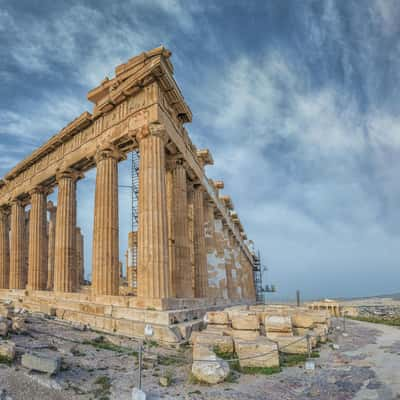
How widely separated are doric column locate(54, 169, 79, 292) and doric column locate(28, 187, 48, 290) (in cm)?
375

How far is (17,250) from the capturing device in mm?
24844

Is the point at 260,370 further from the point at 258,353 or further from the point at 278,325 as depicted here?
the point at 278,325

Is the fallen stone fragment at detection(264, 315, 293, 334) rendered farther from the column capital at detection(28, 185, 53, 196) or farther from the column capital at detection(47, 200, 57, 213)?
the column capital at detection(47, 200, 57, 213)

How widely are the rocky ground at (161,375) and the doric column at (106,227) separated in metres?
5.02

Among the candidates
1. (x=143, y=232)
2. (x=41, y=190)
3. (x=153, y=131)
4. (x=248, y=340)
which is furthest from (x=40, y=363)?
(x=41, y=190)

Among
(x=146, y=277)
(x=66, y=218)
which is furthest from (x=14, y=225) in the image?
(x=146, y=277)

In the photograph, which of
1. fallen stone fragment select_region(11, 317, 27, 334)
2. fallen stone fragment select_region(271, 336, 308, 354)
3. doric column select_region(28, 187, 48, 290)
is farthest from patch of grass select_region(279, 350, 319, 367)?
doric column select_region(28, 187, 48, 290)

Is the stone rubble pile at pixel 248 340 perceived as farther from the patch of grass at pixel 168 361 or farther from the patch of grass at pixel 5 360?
the patch of grass at pixel 5 360

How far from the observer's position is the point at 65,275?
18.4m

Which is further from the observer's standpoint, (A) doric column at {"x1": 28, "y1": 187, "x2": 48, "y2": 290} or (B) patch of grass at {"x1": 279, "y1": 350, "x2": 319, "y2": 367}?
(A) doric column at {"x1": 28, "y1": 187, "x2": 48, "y2": 290}

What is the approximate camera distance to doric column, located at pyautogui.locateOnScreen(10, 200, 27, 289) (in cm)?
2445

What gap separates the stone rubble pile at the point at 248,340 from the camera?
714cm

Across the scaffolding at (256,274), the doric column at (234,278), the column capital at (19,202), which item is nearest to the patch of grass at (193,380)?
the doric column at (234,278)

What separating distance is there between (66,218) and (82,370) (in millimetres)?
13355
